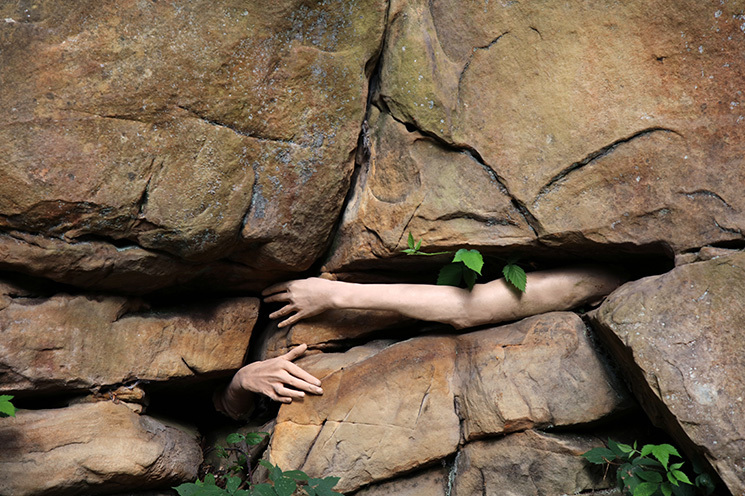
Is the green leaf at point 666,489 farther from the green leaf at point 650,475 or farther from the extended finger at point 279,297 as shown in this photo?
the extended finger at point 279,297

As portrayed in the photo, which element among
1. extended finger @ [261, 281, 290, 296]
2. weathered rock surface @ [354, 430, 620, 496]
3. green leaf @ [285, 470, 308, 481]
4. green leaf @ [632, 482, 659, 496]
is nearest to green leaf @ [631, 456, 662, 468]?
green leaf @ [632, 482, 659, 496]

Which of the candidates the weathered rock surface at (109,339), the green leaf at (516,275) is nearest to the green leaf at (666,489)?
the green leaf at (516,275)

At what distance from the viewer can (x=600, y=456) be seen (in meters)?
3.28

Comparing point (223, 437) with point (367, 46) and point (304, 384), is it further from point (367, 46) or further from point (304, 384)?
point (367, 46)

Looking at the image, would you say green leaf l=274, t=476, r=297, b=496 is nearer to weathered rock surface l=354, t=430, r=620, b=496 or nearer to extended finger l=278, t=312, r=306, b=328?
weathered rock surface l=354, t=430, r=620, b=496

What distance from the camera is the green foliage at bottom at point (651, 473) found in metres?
3.01

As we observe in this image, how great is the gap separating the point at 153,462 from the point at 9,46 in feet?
7.27

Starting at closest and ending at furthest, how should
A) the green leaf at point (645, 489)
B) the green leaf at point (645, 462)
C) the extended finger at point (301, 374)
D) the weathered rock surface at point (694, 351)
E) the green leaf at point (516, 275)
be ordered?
the weathered rock surface at point (694, 351) → the green leaf at point (645, 489) → the green leaf at point (645, 462) → the green leaf at point (516, 275) → the extended finger at point (301, 374)

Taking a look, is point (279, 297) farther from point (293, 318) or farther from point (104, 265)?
point (104, 265)

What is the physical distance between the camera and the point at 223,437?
445cm

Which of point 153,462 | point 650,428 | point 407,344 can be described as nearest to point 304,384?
point 407,344

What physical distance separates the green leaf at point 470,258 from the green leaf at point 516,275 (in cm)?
26

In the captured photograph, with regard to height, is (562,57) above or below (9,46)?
below

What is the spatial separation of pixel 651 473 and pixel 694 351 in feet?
1.94
